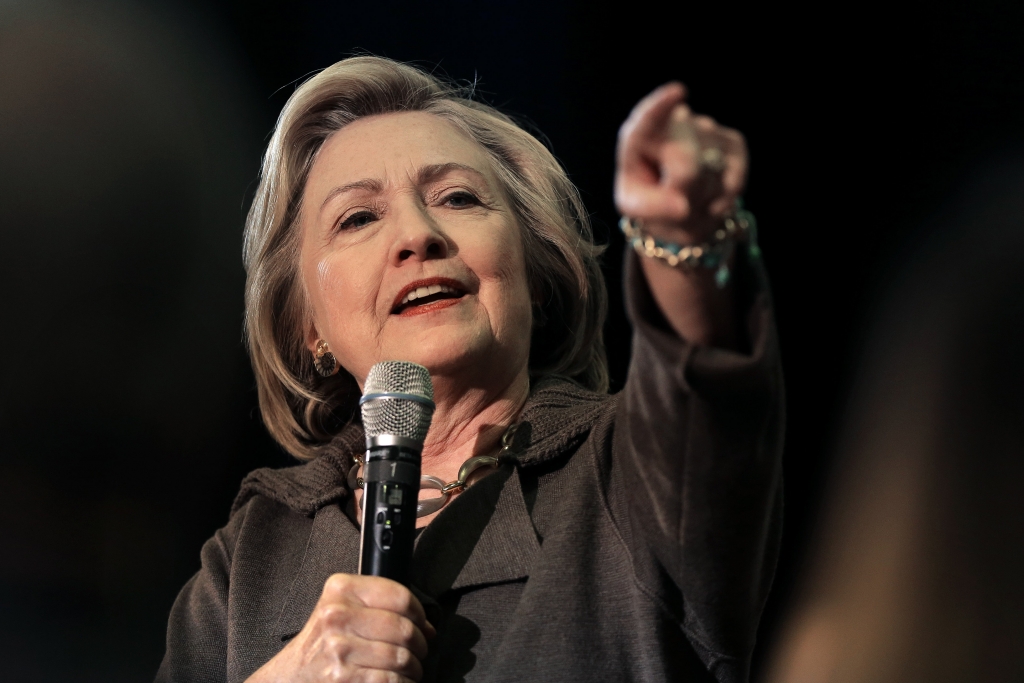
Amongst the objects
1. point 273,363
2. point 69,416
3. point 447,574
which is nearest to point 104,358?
point 69,416

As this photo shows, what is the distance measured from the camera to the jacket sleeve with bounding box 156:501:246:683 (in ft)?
5.60

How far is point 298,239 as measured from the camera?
1.99 meters

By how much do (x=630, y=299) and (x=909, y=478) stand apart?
2.32 feet

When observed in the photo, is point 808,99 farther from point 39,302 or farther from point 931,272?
point 39,302

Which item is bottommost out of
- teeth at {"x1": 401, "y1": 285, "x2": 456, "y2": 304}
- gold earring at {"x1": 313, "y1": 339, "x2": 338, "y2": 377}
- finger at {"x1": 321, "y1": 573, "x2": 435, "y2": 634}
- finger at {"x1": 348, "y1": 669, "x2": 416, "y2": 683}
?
finger at {"x1": 348, "y1": 669, "x2": 416, "y2": 683}

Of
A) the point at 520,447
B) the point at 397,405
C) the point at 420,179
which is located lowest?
the point at 520,447

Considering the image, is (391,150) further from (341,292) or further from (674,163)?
(674,163)

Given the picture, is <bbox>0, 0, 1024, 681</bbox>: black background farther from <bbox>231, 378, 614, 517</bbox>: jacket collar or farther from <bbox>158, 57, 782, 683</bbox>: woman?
<bbox>231, 378, 614, 517</bbox>: jacket collar

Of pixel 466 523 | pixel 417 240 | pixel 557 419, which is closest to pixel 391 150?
pixel 417 240

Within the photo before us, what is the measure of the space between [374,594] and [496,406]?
0.62 metres

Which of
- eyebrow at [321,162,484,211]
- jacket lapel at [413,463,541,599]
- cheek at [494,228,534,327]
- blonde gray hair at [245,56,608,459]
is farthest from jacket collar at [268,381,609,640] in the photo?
eyebrow at [321,162,484,211]

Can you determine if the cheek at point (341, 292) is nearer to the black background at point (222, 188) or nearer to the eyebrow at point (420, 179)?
the eyebrow at point (420, 179)

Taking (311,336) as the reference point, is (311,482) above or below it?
below

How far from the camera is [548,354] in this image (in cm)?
207
